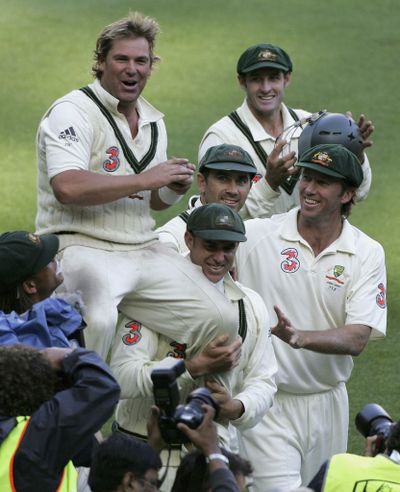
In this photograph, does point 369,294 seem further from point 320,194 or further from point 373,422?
point 373,422

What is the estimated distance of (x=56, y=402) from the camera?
4.76 m

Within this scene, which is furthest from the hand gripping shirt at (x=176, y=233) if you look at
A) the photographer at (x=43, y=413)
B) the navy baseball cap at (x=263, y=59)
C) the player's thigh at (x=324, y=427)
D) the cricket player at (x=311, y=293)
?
the photographer at (x=43, y=413)

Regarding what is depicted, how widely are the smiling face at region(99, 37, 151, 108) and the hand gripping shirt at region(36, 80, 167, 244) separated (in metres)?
0.06

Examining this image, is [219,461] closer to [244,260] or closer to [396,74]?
[244,260]

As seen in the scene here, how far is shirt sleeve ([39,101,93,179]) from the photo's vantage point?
249 inches

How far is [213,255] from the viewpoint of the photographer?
6.43m

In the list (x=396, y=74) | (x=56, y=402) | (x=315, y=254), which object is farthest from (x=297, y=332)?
(x=396, y=74)

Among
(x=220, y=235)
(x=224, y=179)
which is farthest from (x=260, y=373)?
(x=224, y=179)

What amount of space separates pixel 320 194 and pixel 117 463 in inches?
99.5

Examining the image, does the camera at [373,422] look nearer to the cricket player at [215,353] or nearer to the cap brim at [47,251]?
the cricket player at [215,353]

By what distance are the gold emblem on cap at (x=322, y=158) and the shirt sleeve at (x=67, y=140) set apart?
128 cm

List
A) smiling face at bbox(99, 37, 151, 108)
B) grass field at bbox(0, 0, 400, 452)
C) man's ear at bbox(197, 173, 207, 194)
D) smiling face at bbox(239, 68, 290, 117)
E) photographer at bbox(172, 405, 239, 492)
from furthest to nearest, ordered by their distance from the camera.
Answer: grass field at bbox(0, 0, 400, 452), smiling face at bbox(239, 68, 290, 117), man's ear at bbox(197, 173, 207, 194), smiling face at bbox(99, 37, 151, 108), photographer at bbox(172, 405, 239, 492)

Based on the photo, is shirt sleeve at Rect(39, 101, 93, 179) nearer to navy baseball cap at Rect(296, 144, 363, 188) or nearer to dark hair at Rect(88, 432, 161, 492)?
navy baseball cap at Rect(296, 144, 363, 188)

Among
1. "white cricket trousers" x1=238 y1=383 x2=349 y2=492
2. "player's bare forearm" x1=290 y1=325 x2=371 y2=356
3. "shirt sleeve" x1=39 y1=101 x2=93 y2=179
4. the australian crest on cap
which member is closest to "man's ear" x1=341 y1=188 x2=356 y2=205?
"player's bare forearm" x1=290 y1=325 x2=371 y2=356
